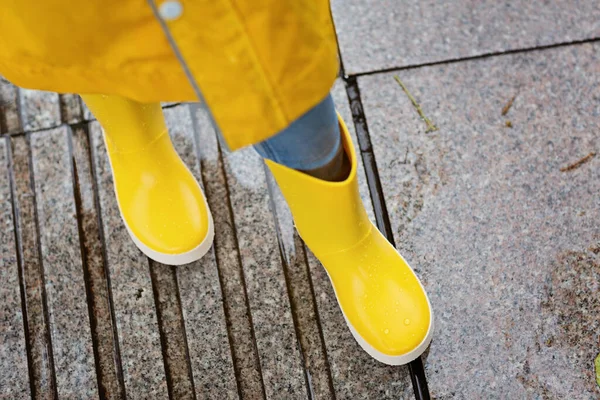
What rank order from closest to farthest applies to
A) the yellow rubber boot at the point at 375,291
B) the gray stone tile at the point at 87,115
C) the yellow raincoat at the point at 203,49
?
the yellow raincoat at the point at 203,49 → the yellow rubber boot at the point at 375,291 → the gray stone tile at the point at 87,115

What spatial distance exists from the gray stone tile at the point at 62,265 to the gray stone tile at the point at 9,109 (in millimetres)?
59

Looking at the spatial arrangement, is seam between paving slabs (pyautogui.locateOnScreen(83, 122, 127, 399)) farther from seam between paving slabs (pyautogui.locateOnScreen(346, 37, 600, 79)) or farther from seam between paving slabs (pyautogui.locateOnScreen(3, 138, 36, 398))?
seam between paving slabs (pyautogui.locateOnScreen(346, 37, 600, 79))

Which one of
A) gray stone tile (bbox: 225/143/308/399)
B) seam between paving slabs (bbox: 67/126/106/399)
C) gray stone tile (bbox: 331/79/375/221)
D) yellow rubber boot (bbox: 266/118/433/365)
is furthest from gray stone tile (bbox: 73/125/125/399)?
gray stone tile (bbox: 331/79/375/221)

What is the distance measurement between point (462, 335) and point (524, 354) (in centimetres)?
11

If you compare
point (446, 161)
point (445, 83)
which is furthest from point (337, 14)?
point (446, 161)

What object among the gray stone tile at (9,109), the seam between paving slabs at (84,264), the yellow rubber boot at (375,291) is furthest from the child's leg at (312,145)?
the gray stone tile at (9,109)

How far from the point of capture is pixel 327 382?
3.55ft

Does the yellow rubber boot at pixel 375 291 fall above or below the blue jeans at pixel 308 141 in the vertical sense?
below

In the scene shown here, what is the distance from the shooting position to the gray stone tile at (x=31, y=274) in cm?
112

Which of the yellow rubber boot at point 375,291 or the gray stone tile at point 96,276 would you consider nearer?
the yellow rubber boot at point 375,291

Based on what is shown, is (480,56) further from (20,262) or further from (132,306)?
(20,262)

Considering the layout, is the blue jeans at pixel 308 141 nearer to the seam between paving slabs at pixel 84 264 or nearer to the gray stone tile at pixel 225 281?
the gray stone tile at pixel 225 281

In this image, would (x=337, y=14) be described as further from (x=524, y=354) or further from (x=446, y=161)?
(x=524, y=354)

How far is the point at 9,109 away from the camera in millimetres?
1323
